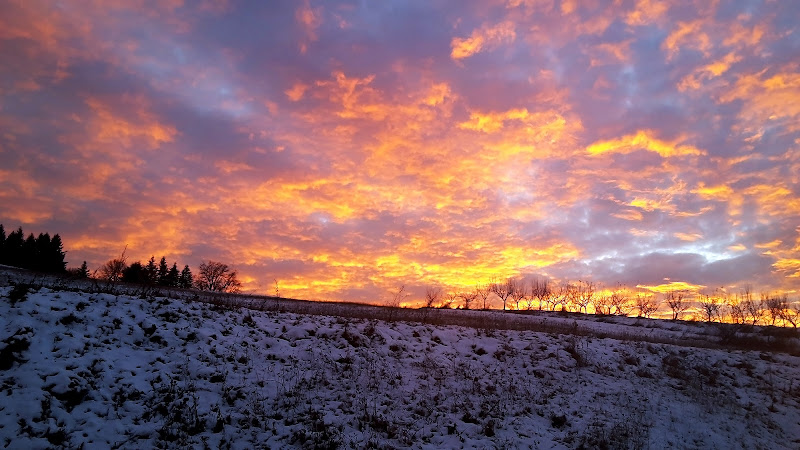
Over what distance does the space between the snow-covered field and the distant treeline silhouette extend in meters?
64.8

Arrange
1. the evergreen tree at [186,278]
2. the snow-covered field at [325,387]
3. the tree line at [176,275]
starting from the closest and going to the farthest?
1. the snow-covered field at [325,387]
2. the tree line at [176,275]
3. the evergreen tree at [186,278]

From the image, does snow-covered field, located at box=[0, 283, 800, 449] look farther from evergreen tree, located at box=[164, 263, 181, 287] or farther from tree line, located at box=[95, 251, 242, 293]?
evergreen tree, located at box=[164, 263, 181, 287]

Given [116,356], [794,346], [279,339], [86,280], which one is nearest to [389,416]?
[279,339]

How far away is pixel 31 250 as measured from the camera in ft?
225

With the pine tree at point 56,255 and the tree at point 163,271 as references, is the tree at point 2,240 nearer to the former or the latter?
the pine tree at point 56,255

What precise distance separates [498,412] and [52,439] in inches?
490

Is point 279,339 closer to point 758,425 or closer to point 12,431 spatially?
point 12,431

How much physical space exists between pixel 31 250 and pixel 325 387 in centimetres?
8010

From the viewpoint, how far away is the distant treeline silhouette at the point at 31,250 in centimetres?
6475

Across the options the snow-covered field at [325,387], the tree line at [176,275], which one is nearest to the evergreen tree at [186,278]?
the tree line at [176,275]

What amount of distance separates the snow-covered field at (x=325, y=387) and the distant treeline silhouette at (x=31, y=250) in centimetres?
6475

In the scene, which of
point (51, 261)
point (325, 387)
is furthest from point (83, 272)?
point (325, 387)

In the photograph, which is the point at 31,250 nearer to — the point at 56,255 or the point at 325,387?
the point at 56,255

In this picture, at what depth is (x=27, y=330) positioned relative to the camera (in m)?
11.5
